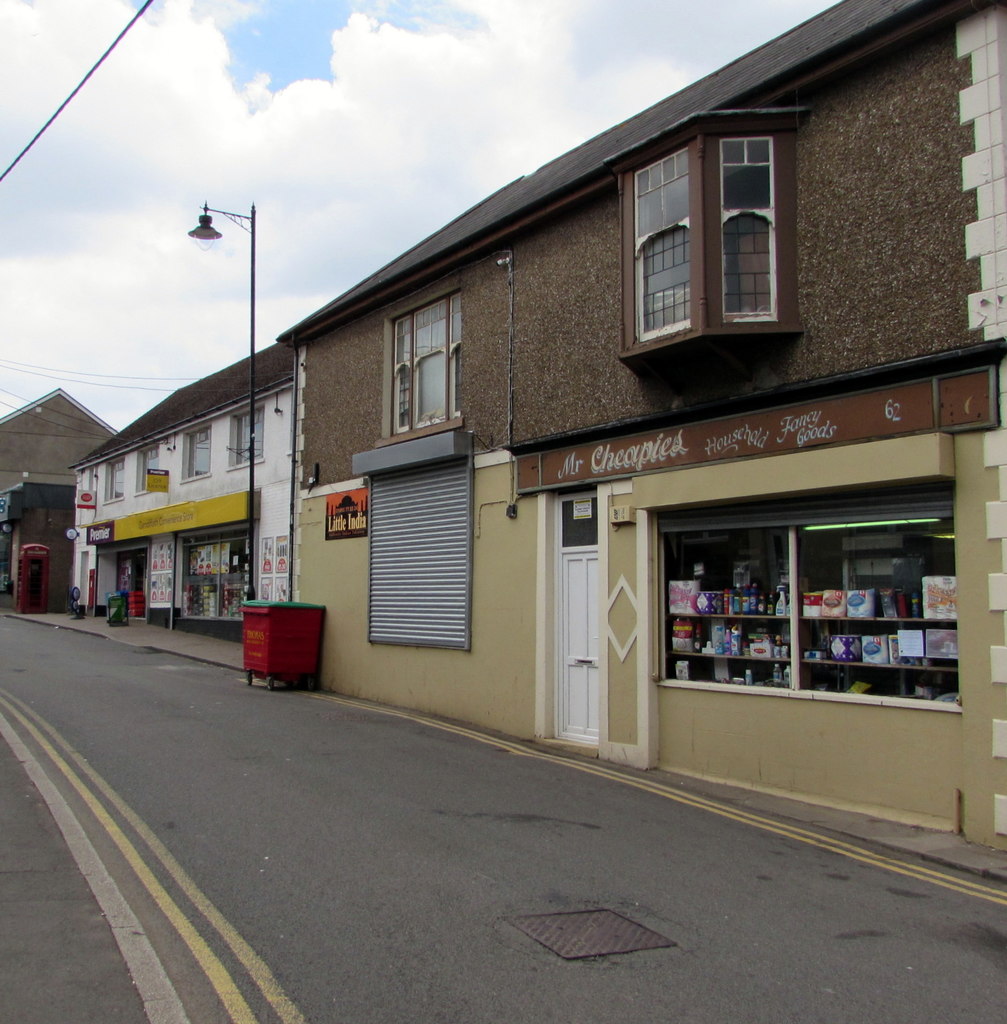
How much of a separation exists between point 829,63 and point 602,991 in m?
8.01

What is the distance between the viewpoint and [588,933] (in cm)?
512

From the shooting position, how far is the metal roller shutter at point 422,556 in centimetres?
1334

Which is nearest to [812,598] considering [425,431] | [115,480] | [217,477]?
[425,431]

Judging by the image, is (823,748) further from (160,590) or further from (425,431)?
(160,590)

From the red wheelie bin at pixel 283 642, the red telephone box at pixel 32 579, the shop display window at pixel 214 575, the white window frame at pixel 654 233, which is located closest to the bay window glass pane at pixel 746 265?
the white window frame at pixel 654 233

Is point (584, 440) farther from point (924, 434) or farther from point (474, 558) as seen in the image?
point (924, 434)

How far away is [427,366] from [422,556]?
2.88 m

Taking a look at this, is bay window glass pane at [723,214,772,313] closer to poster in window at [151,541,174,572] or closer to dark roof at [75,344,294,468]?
dark roof at [75,344,294,468]

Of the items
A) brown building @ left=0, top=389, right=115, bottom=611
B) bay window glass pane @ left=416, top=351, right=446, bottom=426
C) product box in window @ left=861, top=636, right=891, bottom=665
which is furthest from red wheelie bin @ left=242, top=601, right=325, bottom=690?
brown building @ left=0, top=389, right=115, bottom=611

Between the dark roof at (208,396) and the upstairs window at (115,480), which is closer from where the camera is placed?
the dark roof at (208,396)

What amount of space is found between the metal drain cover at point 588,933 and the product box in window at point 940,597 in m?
4.07

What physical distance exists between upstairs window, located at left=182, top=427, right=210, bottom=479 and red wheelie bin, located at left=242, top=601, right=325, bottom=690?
36.6 ft

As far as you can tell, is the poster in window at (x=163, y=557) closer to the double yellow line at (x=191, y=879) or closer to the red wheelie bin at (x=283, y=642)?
the red wheelie bin at (x=283, y=642)

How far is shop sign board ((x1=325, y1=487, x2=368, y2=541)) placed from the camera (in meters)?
15.6
